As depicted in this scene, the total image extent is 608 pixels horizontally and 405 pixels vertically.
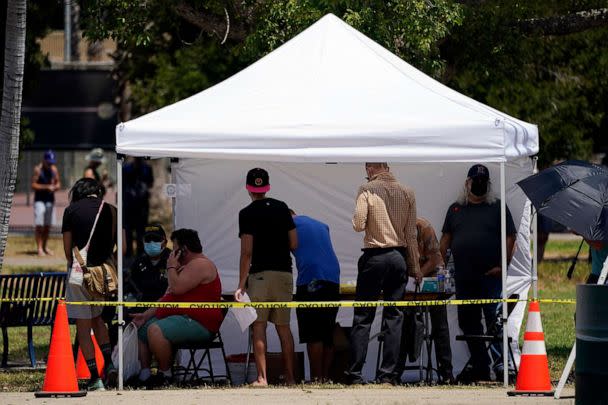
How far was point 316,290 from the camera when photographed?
1224 centimetres

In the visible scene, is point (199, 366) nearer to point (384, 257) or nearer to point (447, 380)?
point (384, 257)

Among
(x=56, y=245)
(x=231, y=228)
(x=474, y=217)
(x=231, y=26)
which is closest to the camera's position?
(x=474, y=217)

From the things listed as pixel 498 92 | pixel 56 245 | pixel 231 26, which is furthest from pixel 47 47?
pixel 231 26

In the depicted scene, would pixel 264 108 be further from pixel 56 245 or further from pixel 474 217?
pixel 56 245

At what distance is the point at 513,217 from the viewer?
13.2 metres

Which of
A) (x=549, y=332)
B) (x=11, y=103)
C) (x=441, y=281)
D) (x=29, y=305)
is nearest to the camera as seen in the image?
(x=441, y=281)

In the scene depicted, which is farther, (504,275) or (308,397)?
(504,275)

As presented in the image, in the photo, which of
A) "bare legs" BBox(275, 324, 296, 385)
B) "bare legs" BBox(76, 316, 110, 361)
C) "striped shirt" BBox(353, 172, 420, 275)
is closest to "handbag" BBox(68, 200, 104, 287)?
"bare legs" BBox(76, 316, 110, 361)

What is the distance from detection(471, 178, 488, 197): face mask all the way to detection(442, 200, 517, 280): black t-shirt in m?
0.11

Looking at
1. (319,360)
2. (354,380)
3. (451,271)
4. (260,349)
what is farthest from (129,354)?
(451,271)

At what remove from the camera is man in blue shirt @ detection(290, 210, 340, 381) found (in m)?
12.2

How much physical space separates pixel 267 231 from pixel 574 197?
8.81 ft

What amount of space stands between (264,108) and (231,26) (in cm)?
535

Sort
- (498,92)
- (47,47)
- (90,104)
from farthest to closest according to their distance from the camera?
1. (47,47)
2. (90,104)
3. (498,92)
